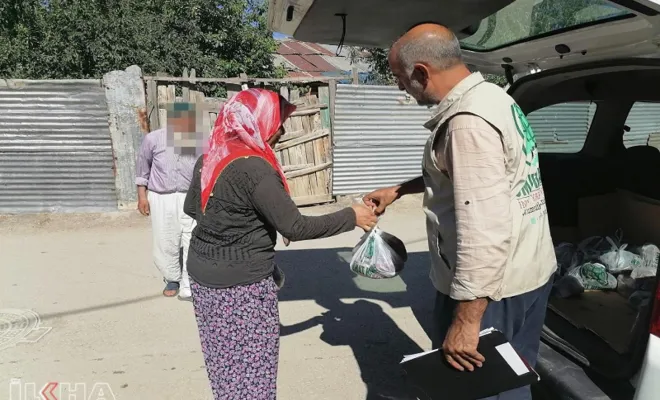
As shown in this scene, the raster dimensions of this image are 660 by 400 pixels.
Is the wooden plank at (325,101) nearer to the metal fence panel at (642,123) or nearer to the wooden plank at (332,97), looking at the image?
the wooden plank at (332,97)

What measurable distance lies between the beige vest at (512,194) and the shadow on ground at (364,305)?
1510mm

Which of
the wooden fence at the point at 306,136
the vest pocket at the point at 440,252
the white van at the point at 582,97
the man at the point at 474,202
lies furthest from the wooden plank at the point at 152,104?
the vest pocket at the point at 440,252

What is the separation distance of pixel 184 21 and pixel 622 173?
10369 mm

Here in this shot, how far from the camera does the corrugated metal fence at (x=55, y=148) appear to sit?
23.6 feet

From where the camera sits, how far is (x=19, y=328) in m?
4.10

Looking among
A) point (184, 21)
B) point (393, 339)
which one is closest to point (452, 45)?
point (393, 339)

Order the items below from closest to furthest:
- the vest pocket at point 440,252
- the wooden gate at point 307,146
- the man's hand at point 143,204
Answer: the vest pocket at point 440,252 → the man's hand at point 143,204 → the wooden gate at point 307,146

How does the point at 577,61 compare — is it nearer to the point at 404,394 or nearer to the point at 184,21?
the point at 404,394

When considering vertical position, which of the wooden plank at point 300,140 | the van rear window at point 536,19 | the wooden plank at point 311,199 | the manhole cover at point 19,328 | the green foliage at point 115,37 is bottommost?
the manhole cover at point 19,328

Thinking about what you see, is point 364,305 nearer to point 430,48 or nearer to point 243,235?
point 243,235

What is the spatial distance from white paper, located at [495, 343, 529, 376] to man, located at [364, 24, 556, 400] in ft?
0.34

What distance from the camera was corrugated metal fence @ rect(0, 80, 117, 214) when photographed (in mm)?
7195

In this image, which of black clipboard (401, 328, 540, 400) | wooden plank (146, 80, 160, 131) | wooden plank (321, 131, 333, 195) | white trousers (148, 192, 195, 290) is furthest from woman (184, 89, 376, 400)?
wooden plank (321, 131, 333, 195)

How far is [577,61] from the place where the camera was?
2883mm
